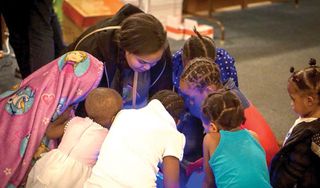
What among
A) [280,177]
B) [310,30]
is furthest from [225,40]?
[280,177]

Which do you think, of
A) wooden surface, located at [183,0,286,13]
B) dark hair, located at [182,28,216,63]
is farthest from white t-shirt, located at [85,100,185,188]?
wooden surface, located at [183,0,286,13]

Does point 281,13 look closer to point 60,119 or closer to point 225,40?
point 225,40

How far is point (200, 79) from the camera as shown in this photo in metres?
1.87

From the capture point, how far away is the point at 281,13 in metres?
4.96

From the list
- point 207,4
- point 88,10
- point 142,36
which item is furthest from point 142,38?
point 207,4

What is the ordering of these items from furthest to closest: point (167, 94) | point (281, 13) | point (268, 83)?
point (281, 13) < point (268, 83) < point (167, 94)

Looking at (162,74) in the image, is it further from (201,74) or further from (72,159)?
(72,159)

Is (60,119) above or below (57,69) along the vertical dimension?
below

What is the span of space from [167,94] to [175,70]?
0.54 metres

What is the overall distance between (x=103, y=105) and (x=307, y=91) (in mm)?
790

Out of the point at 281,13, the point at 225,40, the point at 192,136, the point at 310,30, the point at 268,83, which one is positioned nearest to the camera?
the point at 192,136

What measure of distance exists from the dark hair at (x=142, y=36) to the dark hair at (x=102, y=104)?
19 cm

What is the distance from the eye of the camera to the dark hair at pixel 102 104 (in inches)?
66.3

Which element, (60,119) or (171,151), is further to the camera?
(60,119)
